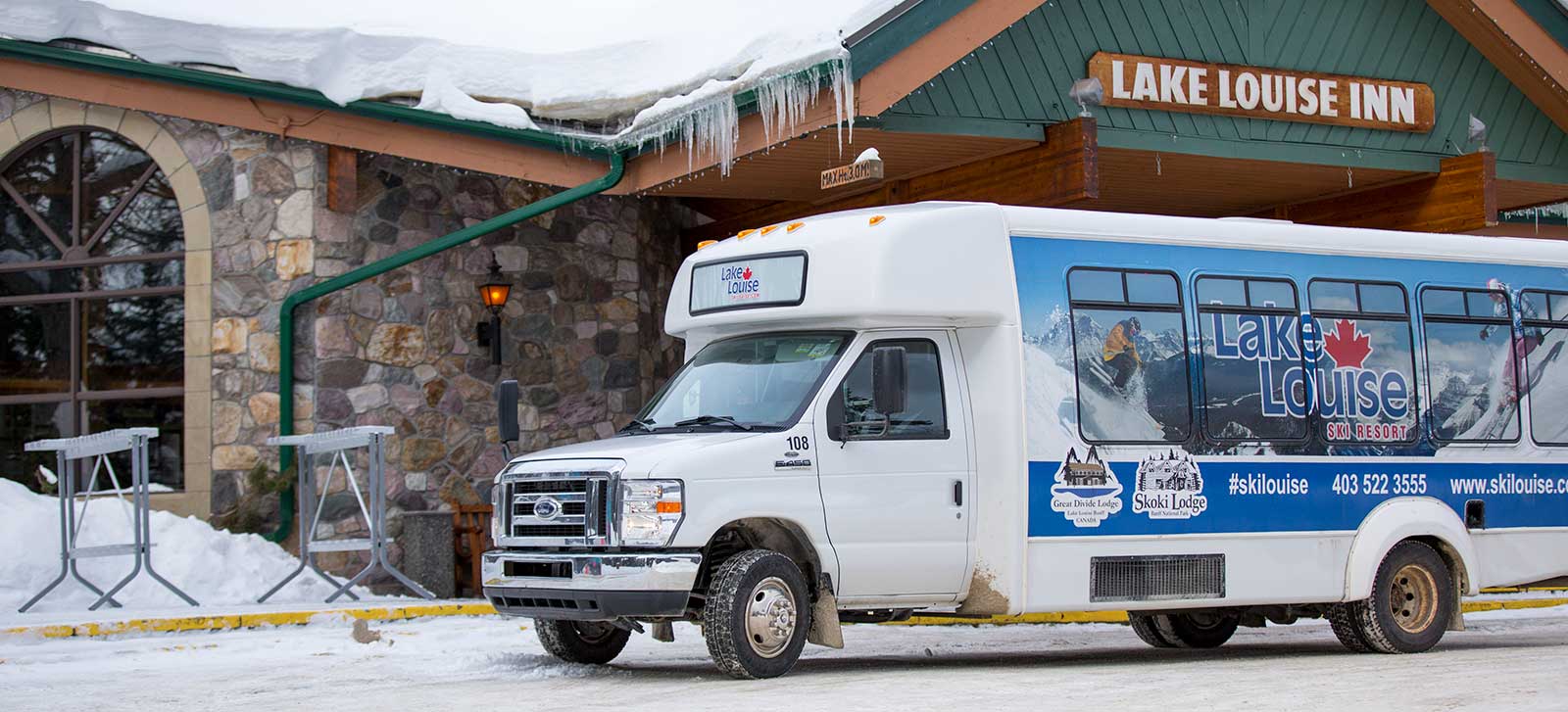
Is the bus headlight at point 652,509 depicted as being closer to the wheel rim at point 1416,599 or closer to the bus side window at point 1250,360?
the bus side window at point 1250,360

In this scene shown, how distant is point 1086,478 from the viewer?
9602 millimetres

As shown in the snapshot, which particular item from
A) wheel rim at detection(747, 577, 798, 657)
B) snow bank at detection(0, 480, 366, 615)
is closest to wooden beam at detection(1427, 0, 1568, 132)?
wheel rim at detection(747, 577, 798, 657)

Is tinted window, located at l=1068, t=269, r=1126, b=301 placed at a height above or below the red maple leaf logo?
above

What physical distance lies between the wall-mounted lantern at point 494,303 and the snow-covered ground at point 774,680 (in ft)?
12.5

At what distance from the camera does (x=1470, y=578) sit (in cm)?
1070

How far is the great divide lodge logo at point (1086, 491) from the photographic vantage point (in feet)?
31.2

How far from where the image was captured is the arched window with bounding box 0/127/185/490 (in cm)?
1603

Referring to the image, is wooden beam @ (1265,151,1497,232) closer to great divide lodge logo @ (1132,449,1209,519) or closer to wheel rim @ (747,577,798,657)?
great divide lodge logo @ (1132,449,1209,519)

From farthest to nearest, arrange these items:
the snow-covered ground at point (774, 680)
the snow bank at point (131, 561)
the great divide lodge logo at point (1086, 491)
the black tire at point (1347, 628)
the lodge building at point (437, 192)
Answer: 1. the lodge building at point (437, 192)
2. the snow bank at point (131, 561)
3. the black tire at point (1347, 628)
4. the great divide lodge logo at point (1086, 491)
5. the snow-covered ground at point (774, 680)

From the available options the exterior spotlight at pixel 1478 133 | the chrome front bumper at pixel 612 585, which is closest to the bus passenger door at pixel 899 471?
the chrome front bumper at pixel 612 585

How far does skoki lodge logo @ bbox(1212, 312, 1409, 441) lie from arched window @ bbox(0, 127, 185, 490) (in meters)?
9.96

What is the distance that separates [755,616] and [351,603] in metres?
5.94

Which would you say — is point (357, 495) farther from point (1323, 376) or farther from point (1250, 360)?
point (1323, 376)

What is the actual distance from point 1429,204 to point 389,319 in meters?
9.71
